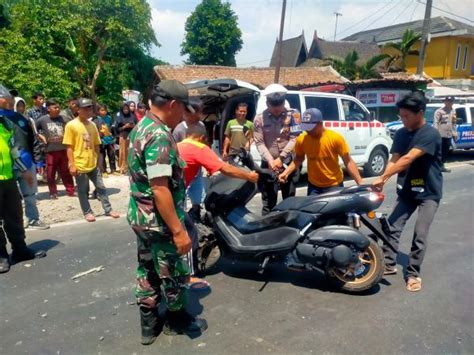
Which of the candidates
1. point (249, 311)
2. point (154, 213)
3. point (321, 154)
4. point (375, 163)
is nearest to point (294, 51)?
point (375, 163)

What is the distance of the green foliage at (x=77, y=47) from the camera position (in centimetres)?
1427

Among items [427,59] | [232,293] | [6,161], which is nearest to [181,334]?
[232,293]

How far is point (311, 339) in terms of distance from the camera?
2.86 metres

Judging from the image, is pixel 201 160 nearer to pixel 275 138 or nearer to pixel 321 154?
pixel 321 154

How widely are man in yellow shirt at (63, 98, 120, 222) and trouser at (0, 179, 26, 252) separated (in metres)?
1.45

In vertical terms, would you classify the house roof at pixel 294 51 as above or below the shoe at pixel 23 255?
above

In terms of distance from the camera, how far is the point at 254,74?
2333 cm

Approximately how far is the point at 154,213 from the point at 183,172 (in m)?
0.34

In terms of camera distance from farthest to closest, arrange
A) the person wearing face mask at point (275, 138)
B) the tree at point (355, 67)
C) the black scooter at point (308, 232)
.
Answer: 1. the tree at point (355, 67)
2. the person wearing face mask at point (275, 138)
3. the black scooter at point (308, 232)

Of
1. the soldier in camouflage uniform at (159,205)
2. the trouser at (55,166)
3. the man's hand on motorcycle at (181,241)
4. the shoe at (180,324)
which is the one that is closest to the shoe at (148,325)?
the soldier in camouflage uniform at (159,205)

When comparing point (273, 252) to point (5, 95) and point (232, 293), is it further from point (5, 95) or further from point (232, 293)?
point (5, 95)

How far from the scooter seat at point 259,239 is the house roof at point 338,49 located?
1482 inches

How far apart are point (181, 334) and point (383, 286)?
6.23ft

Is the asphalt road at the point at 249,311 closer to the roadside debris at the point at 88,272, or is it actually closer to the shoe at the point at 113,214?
the roadside debris at the point at 88,272
